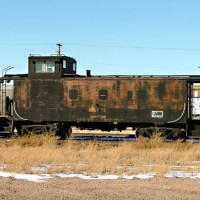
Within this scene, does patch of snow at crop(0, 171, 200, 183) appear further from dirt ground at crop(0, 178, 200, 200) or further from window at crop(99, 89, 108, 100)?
window at crop(99, 89, 108, 100)

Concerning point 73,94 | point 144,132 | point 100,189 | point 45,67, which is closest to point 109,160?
point 100,189

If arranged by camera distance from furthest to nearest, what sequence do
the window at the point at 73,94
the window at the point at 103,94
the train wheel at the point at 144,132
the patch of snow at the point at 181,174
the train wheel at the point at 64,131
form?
1. the train wheel at the point at 64,131
2. the window at the point at 73,94
3. the window at the point at 103,94
4. the train wheel at the point at 144,132
5. the patch of snow at the point at 181,174

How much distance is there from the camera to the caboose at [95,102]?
685 inches

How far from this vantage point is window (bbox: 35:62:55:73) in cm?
1838

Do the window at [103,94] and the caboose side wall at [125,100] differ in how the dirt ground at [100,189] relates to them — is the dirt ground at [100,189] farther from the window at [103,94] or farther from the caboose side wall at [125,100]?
the window at [103,94]

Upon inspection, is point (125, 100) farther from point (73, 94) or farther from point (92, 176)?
point (92, 176)

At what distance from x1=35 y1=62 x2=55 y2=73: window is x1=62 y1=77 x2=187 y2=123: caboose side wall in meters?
1.01

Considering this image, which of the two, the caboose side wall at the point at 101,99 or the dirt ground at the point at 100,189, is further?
the caboose side wall at the point at 101,99

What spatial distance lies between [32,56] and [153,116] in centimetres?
678

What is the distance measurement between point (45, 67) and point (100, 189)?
478 inches

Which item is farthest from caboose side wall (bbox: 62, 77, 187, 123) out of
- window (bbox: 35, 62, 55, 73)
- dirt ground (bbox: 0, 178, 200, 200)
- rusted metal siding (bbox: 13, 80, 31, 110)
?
dirt ground (bbox: 0, 178, 200, 200)

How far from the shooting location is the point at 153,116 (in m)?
17.5

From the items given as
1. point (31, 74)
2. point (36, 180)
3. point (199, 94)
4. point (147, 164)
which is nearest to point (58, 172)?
point (36, 180)

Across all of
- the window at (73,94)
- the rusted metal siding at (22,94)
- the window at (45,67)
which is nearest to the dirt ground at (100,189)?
the window at (73,94)
